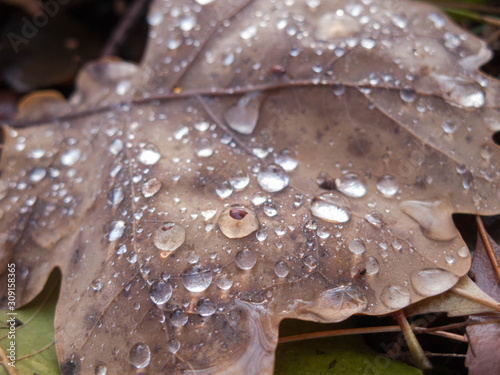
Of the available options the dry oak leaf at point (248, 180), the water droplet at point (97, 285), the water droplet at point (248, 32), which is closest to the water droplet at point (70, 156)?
the dry oak leaf at point (248, 180)

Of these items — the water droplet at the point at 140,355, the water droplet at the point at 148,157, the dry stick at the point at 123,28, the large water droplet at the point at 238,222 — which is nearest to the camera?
the water droplet at the point at 140,355

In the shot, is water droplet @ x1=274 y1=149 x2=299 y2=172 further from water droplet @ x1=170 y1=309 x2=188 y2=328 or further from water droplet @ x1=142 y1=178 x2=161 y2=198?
water droplet @ x1=170 y1=309 x2=188 y2=328

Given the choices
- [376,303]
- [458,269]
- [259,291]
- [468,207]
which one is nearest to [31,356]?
[259,291]

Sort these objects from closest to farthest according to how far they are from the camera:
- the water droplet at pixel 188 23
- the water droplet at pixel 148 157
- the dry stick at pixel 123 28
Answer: the water droplet at pixel 148 157
the water droplet at pixel 188 23
the dry stick at pixel 123 28

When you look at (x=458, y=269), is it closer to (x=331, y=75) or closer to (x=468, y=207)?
(x=468, y=207)

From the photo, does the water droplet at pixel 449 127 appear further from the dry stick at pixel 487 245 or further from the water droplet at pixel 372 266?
the water droplet at pixel 372 266

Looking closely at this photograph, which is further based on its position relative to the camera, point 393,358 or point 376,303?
point 393,358
